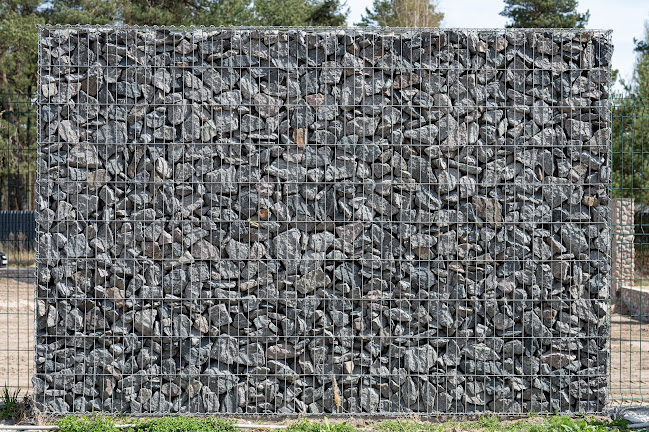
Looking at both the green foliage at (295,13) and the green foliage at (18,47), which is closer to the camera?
the green foliage at (295,13)

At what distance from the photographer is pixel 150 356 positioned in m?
5.41

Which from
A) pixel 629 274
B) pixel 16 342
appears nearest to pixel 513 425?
pixel 16 342

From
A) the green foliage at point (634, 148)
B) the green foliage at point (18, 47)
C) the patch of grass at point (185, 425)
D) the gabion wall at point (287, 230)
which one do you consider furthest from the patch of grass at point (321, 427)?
the green foliage at point (18, 47)

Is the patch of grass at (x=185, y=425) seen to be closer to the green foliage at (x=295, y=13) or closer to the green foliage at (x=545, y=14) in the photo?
the green foliage at (x=295, y=13)

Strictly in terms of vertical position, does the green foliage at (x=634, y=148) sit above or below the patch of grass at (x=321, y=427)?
above

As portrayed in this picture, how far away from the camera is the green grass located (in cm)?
496

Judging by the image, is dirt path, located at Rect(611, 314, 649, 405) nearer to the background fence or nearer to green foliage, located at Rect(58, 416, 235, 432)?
the background fence

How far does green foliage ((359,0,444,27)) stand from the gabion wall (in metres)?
19.4

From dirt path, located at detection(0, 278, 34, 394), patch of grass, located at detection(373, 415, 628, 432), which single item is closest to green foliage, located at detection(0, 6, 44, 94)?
dirt path, located at detection(0, 278, 34, 394)

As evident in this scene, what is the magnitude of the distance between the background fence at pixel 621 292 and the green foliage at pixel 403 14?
11332mm

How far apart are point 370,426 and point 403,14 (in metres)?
22.8

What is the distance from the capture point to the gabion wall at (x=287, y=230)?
540cm

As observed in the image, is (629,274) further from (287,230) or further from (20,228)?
(20,228)

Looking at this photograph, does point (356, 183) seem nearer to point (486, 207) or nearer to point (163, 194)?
point (486, 207)
